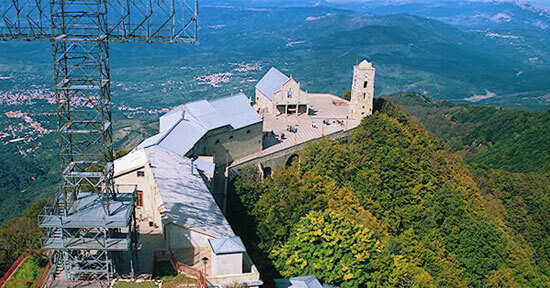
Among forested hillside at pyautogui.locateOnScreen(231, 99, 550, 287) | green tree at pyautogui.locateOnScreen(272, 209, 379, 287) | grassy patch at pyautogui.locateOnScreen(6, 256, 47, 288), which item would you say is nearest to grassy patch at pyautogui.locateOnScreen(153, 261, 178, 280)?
grassy patch at pyautogui.locateOnScreen(6, 256, 47, 288)

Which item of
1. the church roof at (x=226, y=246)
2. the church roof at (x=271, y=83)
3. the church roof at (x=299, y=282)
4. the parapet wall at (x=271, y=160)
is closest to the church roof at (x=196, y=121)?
the parapet wall at (x=271, y=160)

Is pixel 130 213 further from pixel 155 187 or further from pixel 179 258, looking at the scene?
pixel 155 187

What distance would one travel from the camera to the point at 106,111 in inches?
954

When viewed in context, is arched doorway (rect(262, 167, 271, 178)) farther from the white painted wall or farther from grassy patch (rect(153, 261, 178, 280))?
the white painted wall

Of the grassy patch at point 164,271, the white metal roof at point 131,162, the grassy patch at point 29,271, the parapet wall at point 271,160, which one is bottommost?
the parapet wall at point 271,160

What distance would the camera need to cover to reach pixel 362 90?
6419 cm

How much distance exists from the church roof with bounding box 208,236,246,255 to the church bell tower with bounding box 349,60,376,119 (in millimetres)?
42542

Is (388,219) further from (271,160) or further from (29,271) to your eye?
(29,271)

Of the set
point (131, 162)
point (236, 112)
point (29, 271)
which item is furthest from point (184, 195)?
point (236, 112)

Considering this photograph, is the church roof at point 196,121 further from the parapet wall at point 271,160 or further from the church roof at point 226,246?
the church roof at point 226,246

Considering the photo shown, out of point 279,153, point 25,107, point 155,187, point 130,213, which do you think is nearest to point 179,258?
point 130,213

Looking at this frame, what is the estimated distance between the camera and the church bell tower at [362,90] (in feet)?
209

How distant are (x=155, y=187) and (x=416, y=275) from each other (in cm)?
1934

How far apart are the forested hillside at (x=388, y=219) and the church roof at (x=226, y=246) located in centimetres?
699
